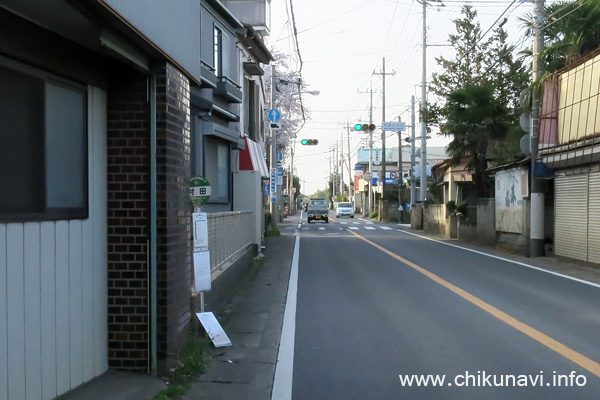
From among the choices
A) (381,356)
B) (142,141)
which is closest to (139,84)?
(142,141)

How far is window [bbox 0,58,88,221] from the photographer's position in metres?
4.57

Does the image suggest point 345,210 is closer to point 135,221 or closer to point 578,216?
point 578,216

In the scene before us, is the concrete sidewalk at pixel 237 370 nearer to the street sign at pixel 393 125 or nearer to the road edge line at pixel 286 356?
the road edge line at pixel 286 356

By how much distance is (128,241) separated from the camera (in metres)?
6.06

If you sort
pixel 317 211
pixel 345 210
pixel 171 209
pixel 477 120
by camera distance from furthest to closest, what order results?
pixel 345 210
pixel 317 211
pixel 477 120
pixel 171 209

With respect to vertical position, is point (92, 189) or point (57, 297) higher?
point (92, 189)

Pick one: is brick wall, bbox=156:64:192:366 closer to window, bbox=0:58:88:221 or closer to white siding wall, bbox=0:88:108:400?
white siding wall, bbox=0:88:108:400

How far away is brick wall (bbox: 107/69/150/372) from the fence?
11.1 feet

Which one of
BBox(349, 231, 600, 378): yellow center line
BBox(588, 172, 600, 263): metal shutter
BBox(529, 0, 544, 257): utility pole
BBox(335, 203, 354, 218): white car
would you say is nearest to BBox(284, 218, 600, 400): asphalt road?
BBox(349, 231, 600, 378): yellow center line

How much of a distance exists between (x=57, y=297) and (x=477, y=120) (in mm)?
24862

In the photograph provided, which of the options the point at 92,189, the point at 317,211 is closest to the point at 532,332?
the point at 92,189

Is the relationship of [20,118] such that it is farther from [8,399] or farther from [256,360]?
[256,360]

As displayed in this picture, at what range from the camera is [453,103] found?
28.0 metres

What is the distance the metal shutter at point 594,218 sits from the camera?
53.6 feet
